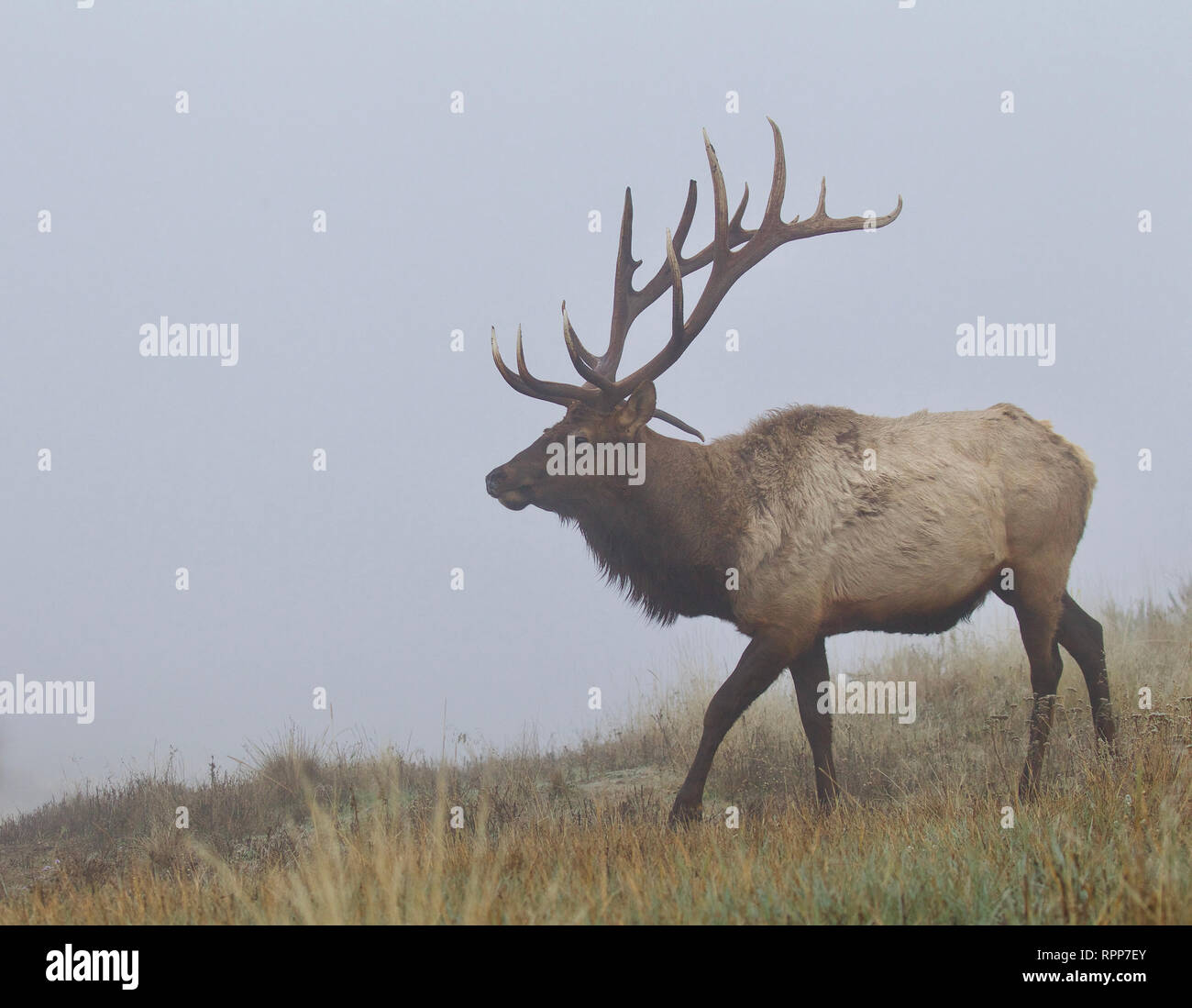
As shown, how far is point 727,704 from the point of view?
6.26m

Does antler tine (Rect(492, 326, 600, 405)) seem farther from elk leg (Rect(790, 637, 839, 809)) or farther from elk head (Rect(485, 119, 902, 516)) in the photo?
elk leg (Rect(790, 637, 839, 809))

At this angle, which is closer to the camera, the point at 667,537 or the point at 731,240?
the point at 667,537

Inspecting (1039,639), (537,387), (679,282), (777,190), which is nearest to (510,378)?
(537,387)

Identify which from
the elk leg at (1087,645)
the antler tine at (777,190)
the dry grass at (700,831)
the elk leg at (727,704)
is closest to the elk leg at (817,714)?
the dry grass at (700,831)

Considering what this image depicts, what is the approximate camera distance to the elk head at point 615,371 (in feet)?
22.4

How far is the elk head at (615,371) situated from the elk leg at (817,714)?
1.74 m

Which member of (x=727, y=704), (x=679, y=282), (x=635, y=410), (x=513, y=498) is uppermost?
(x=679, y=282)

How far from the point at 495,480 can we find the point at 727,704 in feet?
6.67

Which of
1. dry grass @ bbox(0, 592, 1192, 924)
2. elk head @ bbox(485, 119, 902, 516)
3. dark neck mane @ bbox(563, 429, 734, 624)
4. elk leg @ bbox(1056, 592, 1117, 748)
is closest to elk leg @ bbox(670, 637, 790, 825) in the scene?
dry grass @ bbox(0, 592, 1192, 924)

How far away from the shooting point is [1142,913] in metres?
3.36

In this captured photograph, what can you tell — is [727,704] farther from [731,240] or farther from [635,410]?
[731,240]
